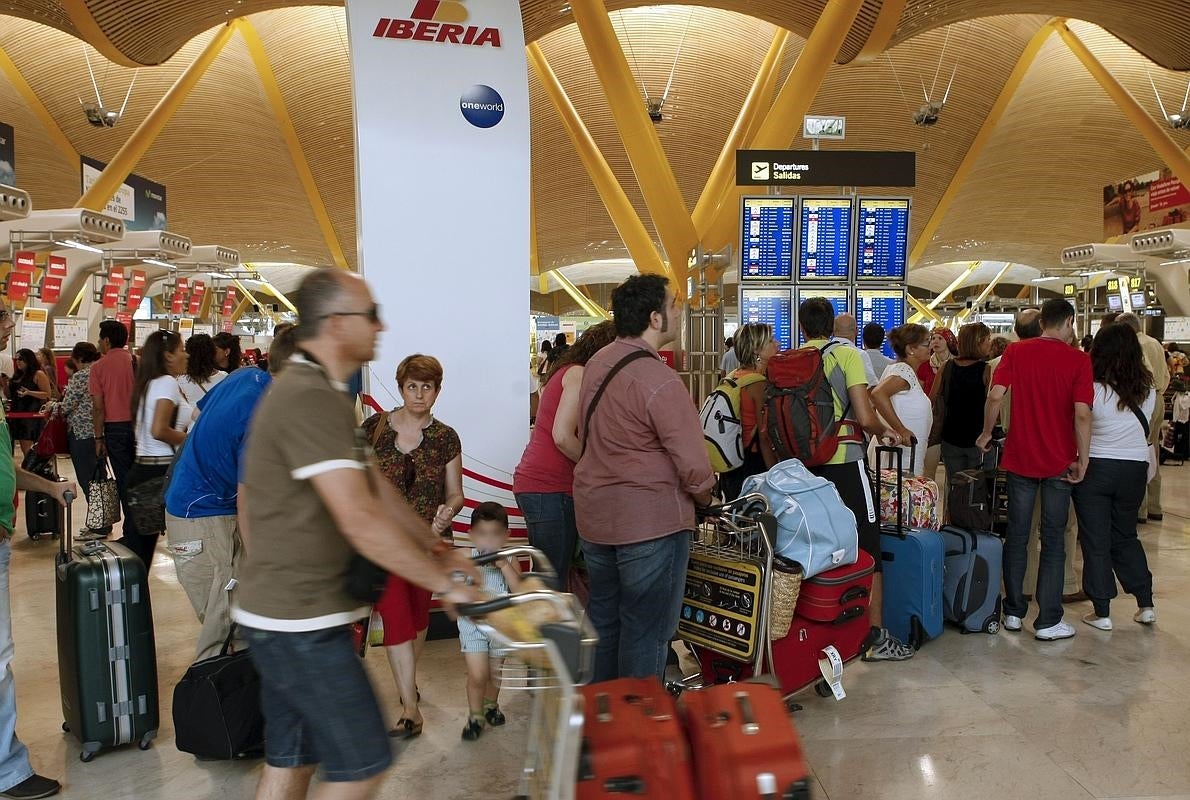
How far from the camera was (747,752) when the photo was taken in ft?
7.57

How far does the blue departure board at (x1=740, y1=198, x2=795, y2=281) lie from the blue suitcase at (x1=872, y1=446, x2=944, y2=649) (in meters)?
3.54

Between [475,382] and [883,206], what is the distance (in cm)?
452

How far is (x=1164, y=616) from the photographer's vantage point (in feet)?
17.7

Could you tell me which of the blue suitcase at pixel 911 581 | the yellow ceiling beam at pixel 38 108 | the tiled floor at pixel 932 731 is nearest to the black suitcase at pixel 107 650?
the tiled floor at pixel 932 731

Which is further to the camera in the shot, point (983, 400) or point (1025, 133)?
point (1025, 133)

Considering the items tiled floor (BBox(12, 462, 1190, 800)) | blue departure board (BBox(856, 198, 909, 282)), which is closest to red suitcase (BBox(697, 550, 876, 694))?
tiled floor (BBox(12, 462, 1190, 800))

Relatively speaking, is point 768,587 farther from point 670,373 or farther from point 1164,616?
point 1164,616

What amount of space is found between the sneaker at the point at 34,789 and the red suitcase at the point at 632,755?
2146mm

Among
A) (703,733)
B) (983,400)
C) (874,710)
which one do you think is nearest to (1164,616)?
(983,400)

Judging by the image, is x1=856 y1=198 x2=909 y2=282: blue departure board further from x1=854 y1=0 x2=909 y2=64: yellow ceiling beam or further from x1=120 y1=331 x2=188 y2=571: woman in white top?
x1=854 y1=0 x2=909 y2=64: yellow ceiling beam

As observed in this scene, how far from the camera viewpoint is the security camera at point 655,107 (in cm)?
2886

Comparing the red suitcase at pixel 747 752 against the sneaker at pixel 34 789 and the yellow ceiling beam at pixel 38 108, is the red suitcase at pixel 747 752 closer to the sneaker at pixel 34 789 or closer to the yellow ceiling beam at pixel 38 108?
the sneaker at pixel 34 789

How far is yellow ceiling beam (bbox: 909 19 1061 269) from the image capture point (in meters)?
27.6

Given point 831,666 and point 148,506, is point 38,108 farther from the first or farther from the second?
point 831,666
